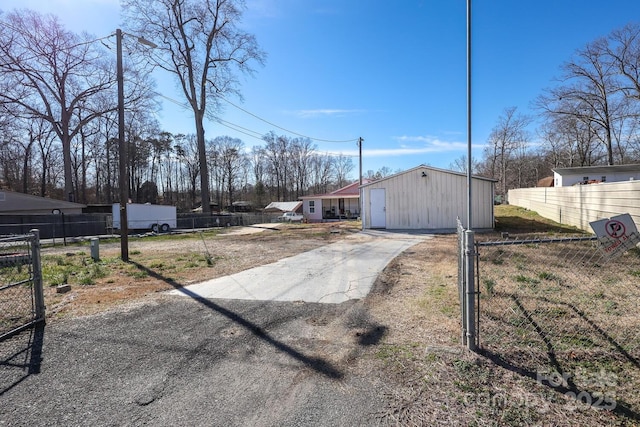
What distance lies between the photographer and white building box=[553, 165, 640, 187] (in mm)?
28966

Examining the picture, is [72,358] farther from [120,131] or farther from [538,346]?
[120,131]

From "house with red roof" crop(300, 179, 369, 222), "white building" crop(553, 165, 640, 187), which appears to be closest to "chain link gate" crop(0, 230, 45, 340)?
"house with red roof" crop(300, 179, 369, 222)

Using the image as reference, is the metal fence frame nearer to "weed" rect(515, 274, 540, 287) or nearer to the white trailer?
"weed" rect(515, 274, 540, 287)

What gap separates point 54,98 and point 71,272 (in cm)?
2881

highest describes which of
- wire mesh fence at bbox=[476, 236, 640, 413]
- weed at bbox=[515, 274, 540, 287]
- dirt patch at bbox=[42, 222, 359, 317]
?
weed at bbox=[515, 274, 540, 287]

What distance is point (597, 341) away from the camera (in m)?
3.30

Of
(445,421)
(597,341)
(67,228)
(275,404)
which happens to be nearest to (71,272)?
(275,404)

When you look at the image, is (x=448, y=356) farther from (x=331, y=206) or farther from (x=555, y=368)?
(x=331, y=206)

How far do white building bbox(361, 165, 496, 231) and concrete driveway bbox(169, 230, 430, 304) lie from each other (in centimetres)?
702

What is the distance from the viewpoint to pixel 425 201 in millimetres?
16047

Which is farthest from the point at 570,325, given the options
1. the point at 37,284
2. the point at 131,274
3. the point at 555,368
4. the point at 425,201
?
the point at 425,201

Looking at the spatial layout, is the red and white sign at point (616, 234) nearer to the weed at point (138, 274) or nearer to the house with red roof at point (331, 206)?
the weed at point (138, 274)

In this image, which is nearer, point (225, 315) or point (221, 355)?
point (221, 355)

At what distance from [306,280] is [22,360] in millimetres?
4204
